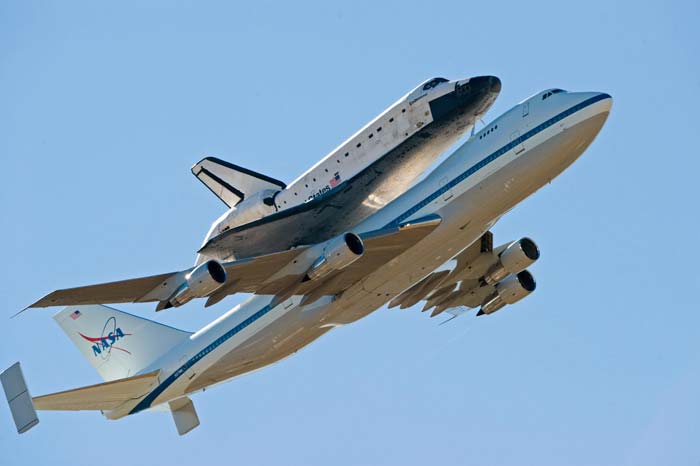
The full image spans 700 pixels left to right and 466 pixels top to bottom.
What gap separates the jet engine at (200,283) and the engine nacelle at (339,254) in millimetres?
3284

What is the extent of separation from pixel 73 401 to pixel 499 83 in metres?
19.8

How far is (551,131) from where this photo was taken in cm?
3669

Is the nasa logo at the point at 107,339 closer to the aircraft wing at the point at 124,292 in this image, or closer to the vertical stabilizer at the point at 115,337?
the vertical stabilizer at the point at 115,337

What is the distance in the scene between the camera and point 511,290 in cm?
4656

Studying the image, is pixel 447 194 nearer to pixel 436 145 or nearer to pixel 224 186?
pixel 436 145

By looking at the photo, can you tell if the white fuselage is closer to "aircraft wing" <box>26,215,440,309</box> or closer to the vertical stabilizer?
"aircraft wing" <box>26,215,440,309</box>

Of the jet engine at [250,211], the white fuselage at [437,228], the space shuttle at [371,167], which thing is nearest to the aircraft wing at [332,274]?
the white fuselage at [437,228]

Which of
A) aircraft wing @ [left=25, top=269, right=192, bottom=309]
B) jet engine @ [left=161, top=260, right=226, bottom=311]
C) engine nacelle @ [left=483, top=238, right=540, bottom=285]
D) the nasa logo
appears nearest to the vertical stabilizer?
the nasa logo

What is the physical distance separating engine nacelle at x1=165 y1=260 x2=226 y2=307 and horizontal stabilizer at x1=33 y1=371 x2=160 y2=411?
7385 millimetres

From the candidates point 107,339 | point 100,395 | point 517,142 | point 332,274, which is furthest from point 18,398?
point 517,142

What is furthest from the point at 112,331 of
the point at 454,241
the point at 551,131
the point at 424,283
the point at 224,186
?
the point at 551,131

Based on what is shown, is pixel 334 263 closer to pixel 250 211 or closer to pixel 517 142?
pixel 517 142

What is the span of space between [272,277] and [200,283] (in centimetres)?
347

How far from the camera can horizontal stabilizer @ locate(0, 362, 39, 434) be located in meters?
37.9
